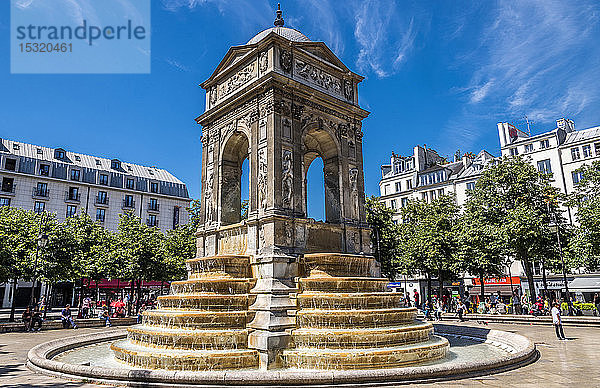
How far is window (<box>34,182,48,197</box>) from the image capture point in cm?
5759

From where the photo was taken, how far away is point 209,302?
13.9 meters

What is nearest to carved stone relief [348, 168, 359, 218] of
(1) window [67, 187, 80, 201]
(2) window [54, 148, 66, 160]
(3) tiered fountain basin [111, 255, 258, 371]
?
(3) tiered fountain basin [111, 255, 258, 371]

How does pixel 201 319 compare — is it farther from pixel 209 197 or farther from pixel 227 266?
pixel 209 197

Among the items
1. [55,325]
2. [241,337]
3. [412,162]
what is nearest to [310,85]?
[241,337]

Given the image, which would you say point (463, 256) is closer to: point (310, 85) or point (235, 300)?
point (310, 85)

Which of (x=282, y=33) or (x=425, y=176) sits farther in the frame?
(x=425, y=176)

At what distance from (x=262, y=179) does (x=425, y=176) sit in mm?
52095

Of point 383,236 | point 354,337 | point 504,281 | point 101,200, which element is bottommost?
point 354,337

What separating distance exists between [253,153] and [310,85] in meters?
4.54

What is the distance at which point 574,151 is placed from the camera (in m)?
50.6

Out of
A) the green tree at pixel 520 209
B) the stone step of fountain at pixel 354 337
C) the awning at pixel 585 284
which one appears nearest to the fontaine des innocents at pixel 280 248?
the stone step of fountain at pixel 354 337

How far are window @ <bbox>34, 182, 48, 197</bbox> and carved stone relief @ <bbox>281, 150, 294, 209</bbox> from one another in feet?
179

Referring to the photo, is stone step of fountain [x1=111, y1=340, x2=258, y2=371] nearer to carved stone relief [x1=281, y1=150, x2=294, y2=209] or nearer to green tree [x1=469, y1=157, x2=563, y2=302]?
carved stone relief [x1=281, y1=150, x2=294, y2=209]

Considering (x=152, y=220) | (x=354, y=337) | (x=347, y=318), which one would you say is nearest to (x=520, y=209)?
(x=347, y=318)
